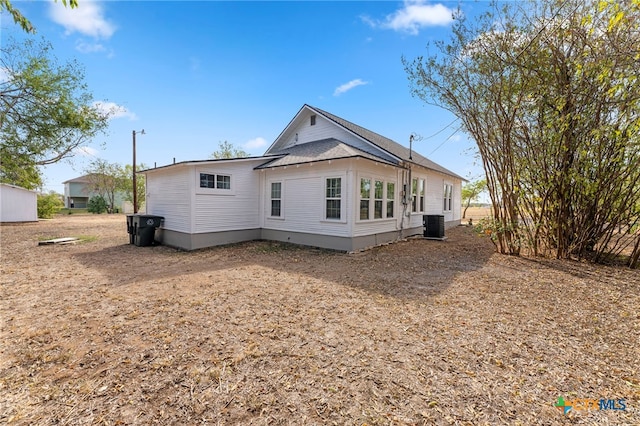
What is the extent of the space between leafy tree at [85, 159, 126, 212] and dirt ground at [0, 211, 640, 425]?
3411 cm

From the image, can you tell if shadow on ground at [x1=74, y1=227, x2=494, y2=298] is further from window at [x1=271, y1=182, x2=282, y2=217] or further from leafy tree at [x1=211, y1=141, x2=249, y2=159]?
leafy tree at [x1=211, y1=141, x2=249, y2=159]

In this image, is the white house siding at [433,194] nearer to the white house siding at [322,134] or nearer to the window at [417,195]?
the window at [417,195]

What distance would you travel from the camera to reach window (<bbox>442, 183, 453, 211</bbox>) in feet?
51.0

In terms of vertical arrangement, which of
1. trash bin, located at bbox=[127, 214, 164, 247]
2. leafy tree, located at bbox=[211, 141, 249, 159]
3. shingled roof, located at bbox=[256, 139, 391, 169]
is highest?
leafy tree, located at bbox=[211, 141, 249, 159]

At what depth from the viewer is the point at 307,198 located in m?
9.57

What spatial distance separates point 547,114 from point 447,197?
944 centimetres

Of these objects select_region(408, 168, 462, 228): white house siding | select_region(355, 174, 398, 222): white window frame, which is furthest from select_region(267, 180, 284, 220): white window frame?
select_region(408, 168, 462, 228): white house siding

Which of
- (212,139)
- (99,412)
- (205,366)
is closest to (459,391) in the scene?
(205,366)

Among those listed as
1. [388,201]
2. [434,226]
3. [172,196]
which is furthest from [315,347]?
[434,226]

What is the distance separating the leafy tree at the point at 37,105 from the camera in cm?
1249

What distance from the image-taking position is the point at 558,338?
3289 mm

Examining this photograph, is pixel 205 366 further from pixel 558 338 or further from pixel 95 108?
pixel 95 108

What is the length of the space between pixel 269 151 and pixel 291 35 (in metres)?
5.44

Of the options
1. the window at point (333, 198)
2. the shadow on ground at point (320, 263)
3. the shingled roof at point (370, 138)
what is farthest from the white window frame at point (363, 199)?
the shingled roof at point (370, 138)
